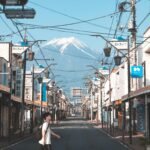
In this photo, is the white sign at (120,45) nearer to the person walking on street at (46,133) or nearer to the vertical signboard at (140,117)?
the vertical signboard at (140,117)

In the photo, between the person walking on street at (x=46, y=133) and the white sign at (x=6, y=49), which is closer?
the person walking on street at (x=46, y=133)

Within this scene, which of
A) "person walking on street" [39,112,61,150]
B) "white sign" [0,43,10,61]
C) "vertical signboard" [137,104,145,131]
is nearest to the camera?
"person walking on street" [39,112,61,150]

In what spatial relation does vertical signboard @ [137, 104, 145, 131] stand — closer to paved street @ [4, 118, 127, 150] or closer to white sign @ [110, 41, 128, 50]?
paved street @ [4, 118, 127, 150]

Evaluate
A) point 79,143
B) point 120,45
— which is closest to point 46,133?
point 120,45

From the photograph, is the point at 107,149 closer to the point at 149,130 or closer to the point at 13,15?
the point at 149,130

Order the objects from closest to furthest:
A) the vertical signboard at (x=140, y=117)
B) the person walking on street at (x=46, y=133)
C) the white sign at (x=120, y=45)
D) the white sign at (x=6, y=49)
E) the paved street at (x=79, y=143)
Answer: the person walking on street at (x=46, y=133), the paved street at (x=79, y=143), the white sign at (x=120, y=45), the vertical signboard at (x=140, y=117), the white sign at (x=6, y=49)

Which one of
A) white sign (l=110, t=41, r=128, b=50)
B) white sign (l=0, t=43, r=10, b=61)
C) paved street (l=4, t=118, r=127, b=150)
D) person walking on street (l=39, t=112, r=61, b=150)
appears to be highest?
white sign (l=0, t=43, r=10, b=61)

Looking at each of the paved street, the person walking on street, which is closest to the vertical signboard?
the paved street

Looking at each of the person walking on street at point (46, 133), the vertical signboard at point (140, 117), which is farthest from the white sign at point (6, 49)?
the person walking on street at point (46, 133)

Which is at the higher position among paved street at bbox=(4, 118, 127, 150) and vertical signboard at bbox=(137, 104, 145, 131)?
vertical signboard at bbox=(137, 104, 145, 131)

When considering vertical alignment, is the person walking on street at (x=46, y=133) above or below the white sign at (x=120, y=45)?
below

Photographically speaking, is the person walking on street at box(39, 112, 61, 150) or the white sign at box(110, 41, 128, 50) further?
the white sign at box(110, 41, 128, 50)

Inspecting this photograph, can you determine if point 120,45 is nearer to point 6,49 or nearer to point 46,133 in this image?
point 46,133

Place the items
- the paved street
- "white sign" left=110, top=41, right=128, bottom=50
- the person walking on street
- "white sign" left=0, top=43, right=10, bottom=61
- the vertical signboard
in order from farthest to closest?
"white sign" left=0, top=43, right=10, bottom=61, the vertical signboard, "white sign" left=110, top=41, right=128, bottom=50, the paved street, the person walking on street
